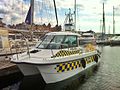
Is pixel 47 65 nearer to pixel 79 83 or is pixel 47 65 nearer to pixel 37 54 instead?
pixel 37 54

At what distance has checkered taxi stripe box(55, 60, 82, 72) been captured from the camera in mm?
12262

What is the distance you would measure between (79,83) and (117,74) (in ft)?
13.0

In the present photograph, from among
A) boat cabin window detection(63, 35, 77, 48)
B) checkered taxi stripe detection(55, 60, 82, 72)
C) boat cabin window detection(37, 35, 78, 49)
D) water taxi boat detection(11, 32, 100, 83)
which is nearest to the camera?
water taxi boat detection(11, 32, 100, 83)

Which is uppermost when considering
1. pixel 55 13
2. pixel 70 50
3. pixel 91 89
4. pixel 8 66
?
pixel 55 13

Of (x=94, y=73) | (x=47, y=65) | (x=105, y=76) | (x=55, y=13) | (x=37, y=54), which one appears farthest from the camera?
(x=55, y=13)

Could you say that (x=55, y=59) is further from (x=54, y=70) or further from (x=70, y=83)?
(x=70, y=83)

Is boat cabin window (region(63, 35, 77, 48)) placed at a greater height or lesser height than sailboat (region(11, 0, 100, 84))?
greater

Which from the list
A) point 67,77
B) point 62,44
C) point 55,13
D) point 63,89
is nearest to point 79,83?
point 67,77

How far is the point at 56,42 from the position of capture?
1397 centimetres

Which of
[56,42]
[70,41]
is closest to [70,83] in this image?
[56,42]

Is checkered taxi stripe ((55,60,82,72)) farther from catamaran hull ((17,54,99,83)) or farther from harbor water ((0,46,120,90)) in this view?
harbor water ((0,46,120,90))

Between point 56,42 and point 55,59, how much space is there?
2.33 meters

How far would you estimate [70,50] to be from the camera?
14.1 metres

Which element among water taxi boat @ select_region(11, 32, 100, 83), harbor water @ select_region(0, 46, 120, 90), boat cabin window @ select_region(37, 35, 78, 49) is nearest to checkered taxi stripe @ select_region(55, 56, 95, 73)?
water taxi boat @ select_region(11, 32, 100, 83)
